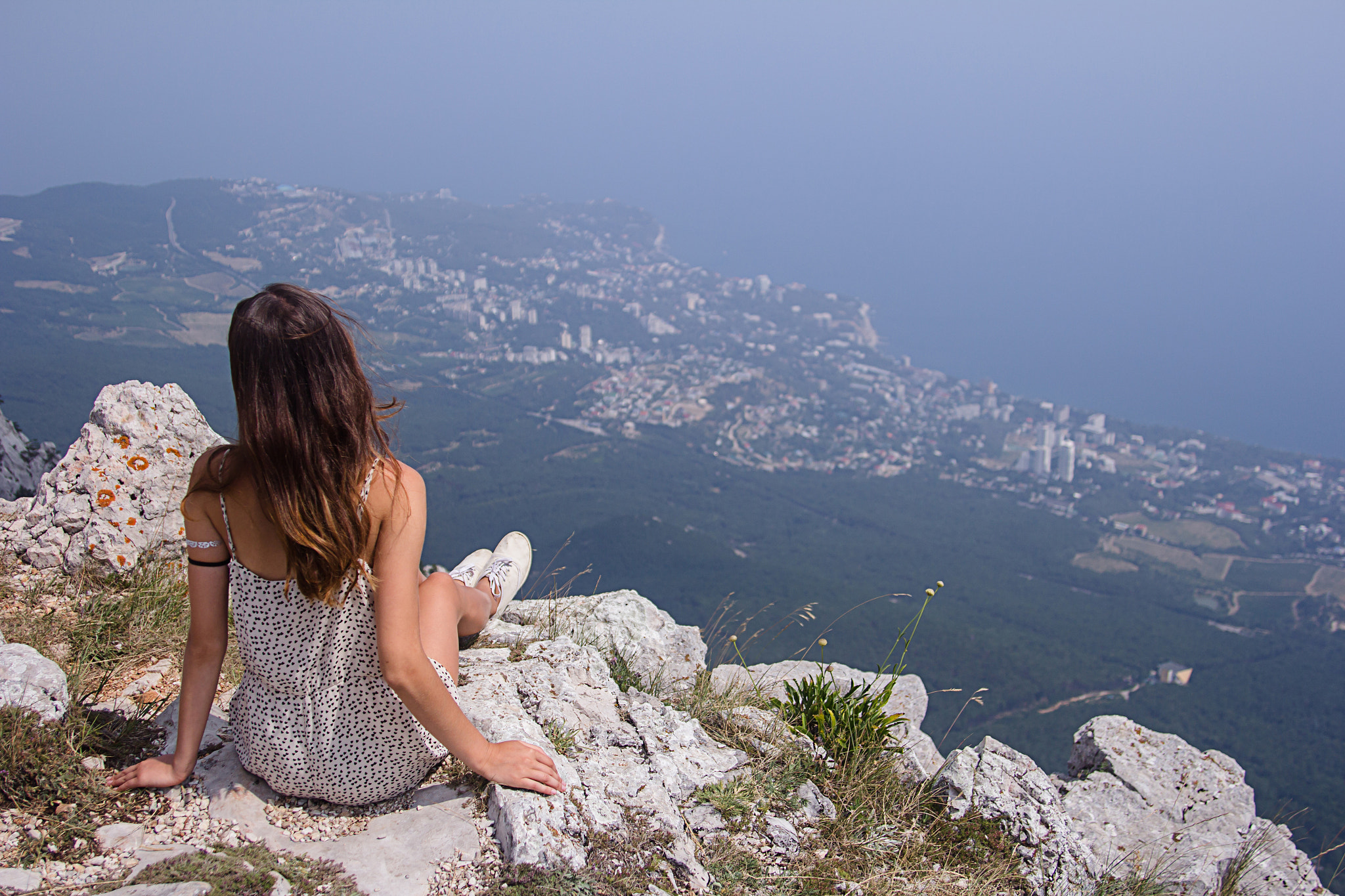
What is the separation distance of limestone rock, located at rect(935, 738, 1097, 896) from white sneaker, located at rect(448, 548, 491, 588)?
243 cm

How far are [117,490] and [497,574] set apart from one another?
2335 mm

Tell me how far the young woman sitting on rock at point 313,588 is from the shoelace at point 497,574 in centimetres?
131

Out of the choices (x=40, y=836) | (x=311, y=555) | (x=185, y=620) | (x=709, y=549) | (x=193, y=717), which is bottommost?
(x=709, y=549)

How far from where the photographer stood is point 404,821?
2.05 meters

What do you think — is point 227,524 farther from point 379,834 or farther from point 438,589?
point 379,834

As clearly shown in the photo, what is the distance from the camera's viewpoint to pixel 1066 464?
58.9 meters

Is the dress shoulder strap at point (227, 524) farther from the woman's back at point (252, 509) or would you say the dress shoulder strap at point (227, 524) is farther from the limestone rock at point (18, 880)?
the limestone rock at point (18, 880)

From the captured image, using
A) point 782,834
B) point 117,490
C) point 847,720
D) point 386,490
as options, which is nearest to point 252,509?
point 386,490

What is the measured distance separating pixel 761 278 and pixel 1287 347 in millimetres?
91627

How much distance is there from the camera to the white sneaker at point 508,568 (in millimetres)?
3572

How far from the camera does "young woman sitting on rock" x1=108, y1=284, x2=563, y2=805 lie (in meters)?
1.60

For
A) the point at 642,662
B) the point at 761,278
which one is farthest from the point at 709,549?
the point at 761,278

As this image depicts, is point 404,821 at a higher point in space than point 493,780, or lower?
lower

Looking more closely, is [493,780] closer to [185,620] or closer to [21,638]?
[185,620]
